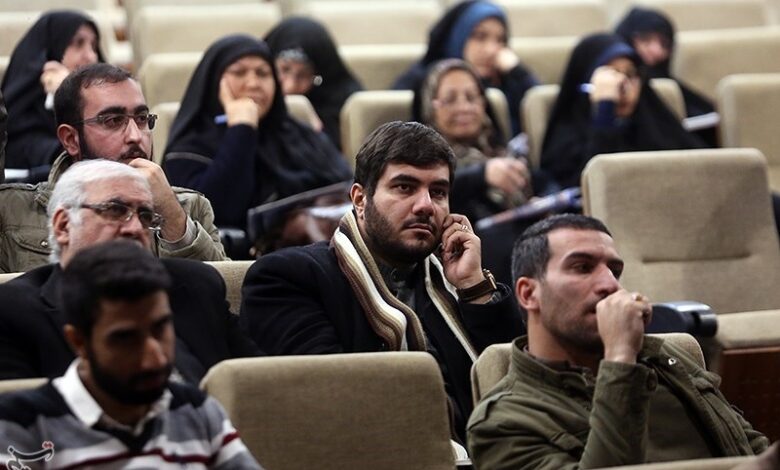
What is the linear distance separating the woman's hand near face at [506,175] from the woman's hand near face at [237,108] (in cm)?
70

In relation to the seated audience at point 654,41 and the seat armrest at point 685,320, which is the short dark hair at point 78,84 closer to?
the seat armrest at point 685,320

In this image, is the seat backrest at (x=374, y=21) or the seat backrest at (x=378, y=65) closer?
the seat backrest at (x=378, y=65)

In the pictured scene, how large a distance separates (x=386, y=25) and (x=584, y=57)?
1.11 m

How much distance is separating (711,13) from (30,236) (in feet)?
13.8

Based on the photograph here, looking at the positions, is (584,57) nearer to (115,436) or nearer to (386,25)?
(386,25)

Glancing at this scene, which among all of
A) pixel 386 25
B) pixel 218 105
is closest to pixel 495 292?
pixel 218 105

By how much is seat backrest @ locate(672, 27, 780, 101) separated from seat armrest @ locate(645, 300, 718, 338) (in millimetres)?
2758

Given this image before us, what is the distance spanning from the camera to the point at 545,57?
19.8 feet

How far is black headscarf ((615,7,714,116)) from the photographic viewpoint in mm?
5848

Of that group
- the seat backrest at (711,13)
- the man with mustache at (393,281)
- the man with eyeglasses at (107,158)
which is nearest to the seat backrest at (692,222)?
the man with mustache at (393,281)

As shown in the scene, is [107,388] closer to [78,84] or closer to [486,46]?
[78,84]

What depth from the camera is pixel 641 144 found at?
521cm

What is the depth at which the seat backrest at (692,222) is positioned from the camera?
404cm

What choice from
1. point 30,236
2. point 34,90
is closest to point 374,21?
point 34,90
